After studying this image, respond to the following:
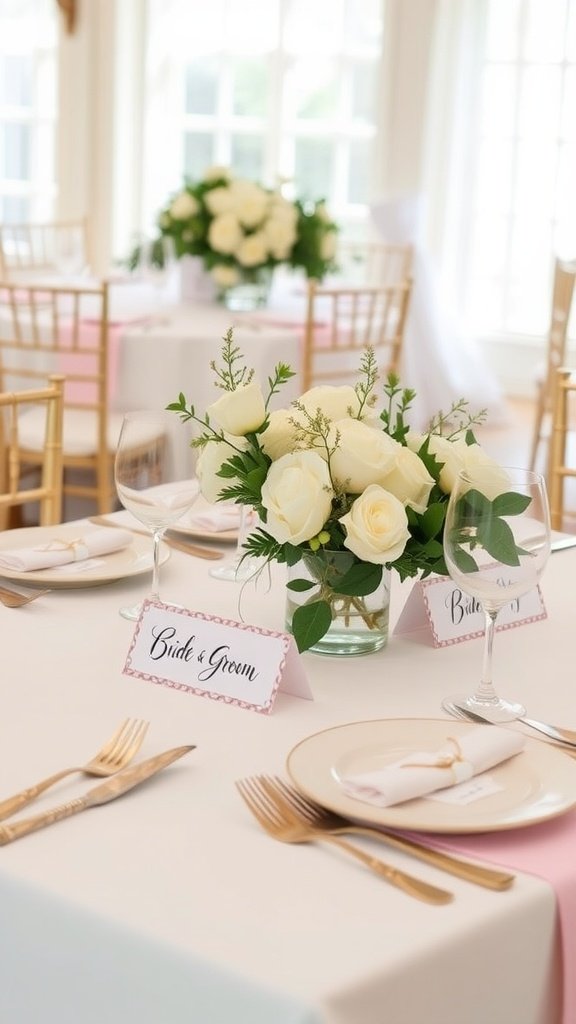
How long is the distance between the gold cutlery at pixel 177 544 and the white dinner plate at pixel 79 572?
4 cm

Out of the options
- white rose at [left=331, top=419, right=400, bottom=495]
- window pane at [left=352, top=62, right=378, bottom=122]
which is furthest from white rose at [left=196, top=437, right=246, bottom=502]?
window pane at [left=352, top=62, right=378, bottom=122]

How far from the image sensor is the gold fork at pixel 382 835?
1.02 m

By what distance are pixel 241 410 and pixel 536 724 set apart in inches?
16.6

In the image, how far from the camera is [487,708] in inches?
53.2

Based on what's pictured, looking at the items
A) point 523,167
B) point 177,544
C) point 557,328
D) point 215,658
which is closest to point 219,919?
point 215,658

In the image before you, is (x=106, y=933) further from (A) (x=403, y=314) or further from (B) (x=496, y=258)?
(B) (x=496, y=258)

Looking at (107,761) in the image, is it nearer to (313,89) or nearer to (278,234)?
(278,234)

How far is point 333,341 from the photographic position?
4277mm

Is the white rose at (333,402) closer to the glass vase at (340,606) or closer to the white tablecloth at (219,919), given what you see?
the glass vase at (340,606)

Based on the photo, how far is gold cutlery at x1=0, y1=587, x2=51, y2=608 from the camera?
162cm

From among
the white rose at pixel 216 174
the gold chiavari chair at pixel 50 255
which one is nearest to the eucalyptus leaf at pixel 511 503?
the white rose at pixel 216 174

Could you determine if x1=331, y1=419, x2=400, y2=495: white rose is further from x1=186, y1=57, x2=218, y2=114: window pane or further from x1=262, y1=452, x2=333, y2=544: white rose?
x1=186, y1=57, x2=218, y2=114: window pane

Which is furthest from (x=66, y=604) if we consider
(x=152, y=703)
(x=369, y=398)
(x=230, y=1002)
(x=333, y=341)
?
(x=333, y=341)

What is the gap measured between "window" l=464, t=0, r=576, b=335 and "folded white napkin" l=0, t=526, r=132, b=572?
5.30m
